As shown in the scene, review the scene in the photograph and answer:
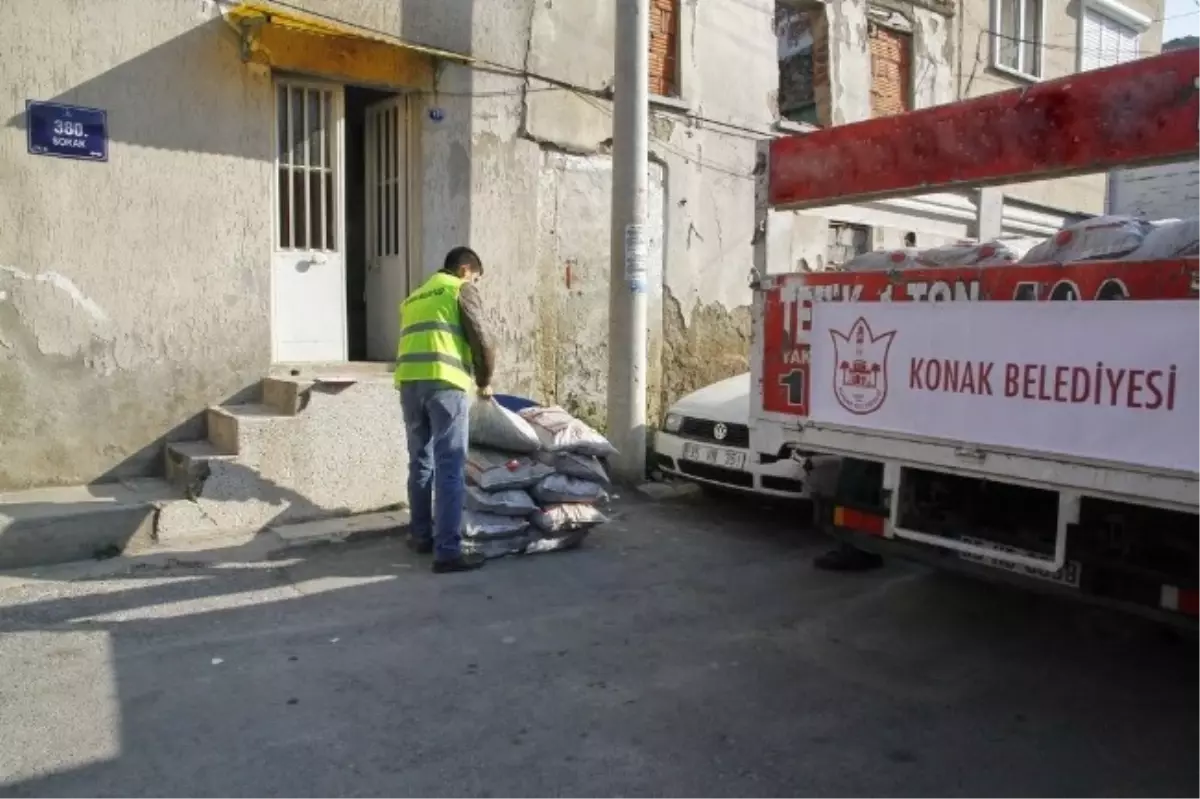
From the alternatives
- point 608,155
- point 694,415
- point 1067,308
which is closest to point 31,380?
point 694,415

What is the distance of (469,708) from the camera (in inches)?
154

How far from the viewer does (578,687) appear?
4152 mm

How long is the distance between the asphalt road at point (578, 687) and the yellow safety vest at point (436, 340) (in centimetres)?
118

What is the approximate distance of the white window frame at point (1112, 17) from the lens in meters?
14.8

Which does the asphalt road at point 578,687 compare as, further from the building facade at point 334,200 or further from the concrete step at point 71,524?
the building facade at point 334,200

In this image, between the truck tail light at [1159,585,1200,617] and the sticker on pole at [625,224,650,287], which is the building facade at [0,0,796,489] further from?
the truck tail light at [1159,585,1200,617]

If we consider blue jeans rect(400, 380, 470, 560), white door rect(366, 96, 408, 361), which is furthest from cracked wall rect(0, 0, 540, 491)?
blue jeans rect(400, 380, 470, 560)

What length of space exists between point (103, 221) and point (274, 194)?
1.34 metres

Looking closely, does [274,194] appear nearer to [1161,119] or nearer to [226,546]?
[226,546]

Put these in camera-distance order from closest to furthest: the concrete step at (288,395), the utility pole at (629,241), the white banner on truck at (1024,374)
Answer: the white banner on truck at (1024,374), the concrete step at (288,395), the utility pole at (629,241)

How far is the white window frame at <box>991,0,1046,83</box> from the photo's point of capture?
13852mm

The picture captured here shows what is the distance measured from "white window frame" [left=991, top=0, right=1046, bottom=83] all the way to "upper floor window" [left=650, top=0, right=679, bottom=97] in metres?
6.03

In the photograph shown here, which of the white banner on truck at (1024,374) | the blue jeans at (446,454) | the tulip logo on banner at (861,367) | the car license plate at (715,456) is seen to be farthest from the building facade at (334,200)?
the blue jeans at (446,454)

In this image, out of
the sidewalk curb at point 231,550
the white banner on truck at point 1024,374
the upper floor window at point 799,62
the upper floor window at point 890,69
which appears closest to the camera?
the white banner on truck at point 1024,374
